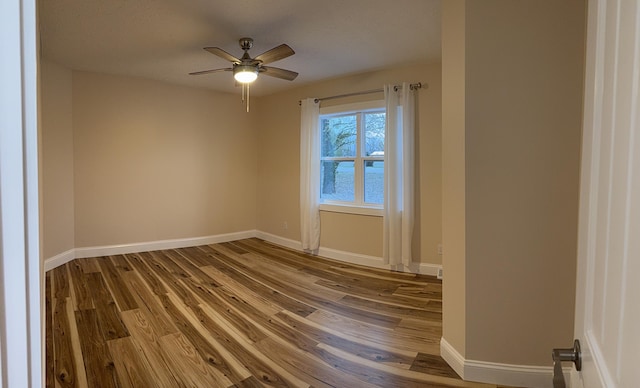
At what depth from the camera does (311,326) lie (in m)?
2.59

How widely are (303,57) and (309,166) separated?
1547 mm

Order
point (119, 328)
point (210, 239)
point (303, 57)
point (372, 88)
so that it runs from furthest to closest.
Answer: point (210, 239) < point (372, 88) < point (303, 57) < point (119, 328)

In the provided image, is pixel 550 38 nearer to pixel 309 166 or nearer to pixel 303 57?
pixel 303 57

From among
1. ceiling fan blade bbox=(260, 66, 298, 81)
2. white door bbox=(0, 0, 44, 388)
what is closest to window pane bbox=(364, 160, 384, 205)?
ceiling fan blade bbox=(260, 66, 298, 81)

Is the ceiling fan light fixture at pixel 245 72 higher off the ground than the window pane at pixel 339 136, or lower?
higher

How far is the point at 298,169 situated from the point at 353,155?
974 millimetres

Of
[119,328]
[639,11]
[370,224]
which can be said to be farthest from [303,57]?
[639,11]

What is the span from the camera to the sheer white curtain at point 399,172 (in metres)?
3.74

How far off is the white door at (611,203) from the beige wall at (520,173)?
3.71 feet

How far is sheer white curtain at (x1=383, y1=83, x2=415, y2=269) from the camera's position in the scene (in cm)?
374

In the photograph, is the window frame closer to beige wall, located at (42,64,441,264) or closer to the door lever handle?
beige wall, located at (42,64,441,264)

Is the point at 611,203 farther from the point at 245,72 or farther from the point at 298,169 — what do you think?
the point at 298,169

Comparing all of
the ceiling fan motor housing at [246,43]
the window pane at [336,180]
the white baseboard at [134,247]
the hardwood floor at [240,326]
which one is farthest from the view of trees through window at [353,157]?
the white baseboard at [134,247]

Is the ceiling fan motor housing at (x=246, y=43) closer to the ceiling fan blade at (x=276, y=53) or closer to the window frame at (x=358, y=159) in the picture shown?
the ceiling fan blade at (x=276, y=53)
